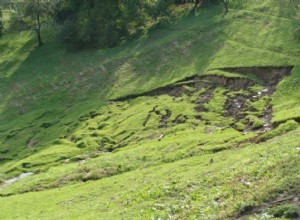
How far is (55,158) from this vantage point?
45906 millimetres

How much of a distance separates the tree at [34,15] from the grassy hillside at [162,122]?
2.97m

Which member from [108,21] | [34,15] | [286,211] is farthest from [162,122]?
[34,15]

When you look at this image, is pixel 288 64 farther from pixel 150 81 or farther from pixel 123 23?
pixel 123 23

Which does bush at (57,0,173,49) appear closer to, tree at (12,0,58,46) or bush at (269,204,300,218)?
tree at (12,0,58,46)

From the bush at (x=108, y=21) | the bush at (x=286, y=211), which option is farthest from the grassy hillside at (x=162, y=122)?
the bush at (x=108, y=21)

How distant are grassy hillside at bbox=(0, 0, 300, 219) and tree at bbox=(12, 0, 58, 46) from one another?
9.76 feet

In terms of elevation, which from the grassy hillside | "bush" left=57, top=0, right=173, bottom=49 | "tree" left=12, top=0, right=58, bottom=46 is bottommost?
the grassy hillside

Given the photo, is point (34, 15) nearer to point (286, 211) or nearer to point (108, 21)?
point (108, 21)

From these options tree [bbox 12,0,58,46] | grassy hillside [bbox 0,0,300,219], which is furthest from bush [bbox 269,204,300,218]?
tree [bbox 12,0,58,46]

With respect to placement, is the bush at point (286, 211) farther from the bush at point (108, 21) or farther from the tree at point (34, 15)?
the tree at point (34, 15)

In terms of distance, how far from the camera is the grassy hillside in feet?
80.4

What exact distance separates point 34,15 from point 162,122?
1490 inches

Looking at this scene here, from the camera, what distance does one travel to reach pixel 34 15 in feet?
251

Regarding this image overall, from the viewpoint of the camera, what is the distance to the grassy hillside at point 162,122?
80.4 feet
